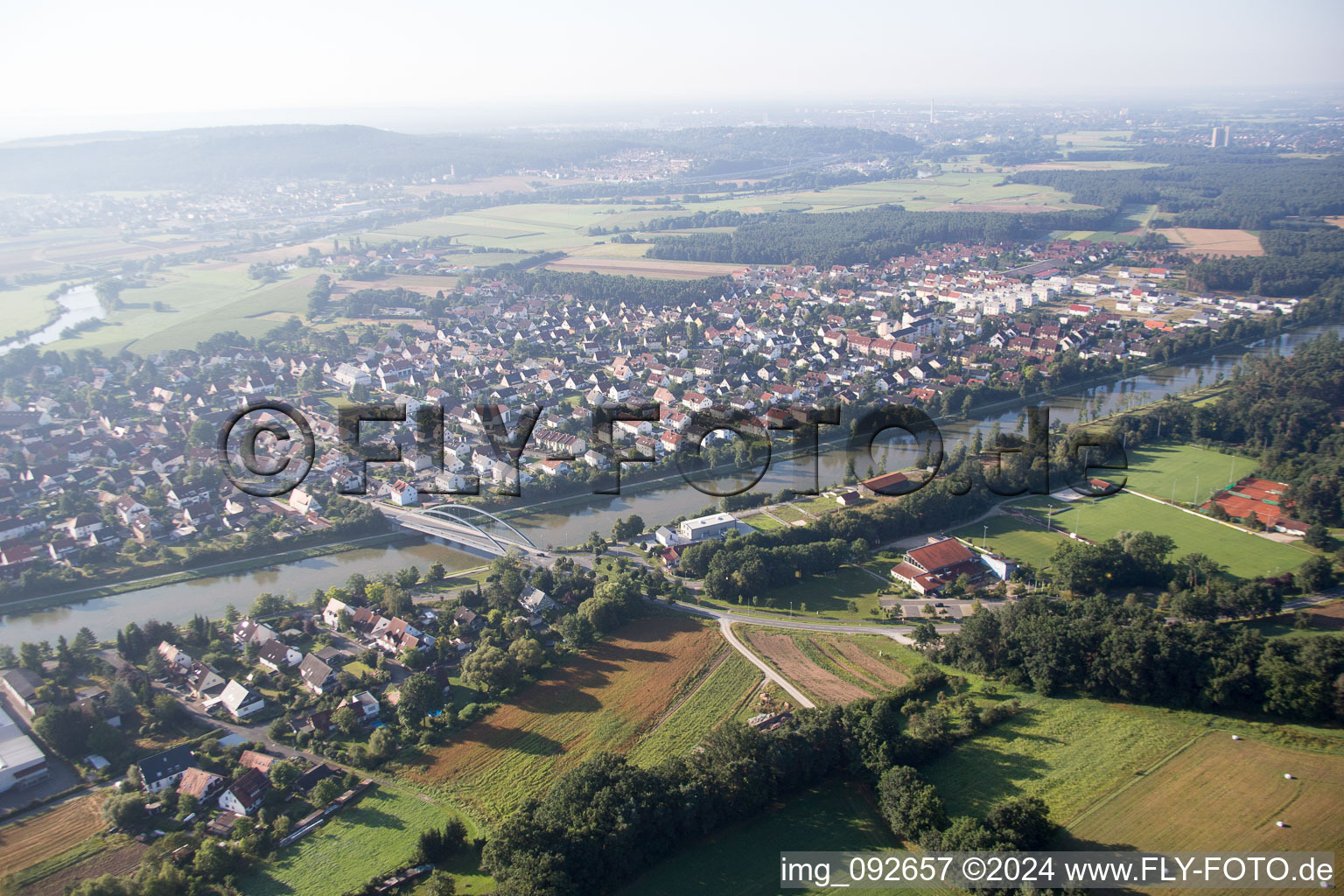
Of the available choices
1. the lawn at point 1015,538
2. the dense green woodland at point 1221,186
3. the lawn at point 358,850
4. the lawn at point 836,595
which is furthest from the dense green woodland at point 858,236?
the lawn at point 358,850

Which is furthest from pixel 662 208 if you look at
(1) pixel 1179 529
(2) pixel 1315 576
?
(2) pixel 1315 576

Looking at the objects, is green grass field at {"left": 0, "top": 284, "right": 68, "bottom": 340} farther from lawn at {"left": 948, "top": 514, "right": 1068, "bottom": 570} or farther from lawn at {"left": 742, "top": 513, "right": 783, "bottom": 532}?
lawn at {"left": 948, "top": 514, "right": 1068, "bottom": 570}

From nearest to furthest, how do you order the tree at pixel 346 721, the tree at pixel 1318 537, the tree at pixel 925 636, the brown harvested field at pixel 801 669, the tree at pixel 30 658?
the tree at pixel 346 721
the brown harvested field at pixel 801 669
the tree at pixel 925 636
the tree at pixel 30 658
the tree at pixel 1318 537

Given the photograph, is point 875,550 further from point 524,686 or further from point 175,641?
point 175,641

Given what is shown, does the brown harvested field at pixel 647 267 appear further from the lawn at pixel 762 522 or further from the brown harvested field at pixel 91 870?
Result: the brown harvested field at pixel 91 870

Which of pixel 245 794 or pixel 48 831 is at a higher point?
pixel 245 794

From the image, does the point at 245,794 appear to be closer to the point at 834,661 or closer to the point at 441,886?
the point at 441,886
